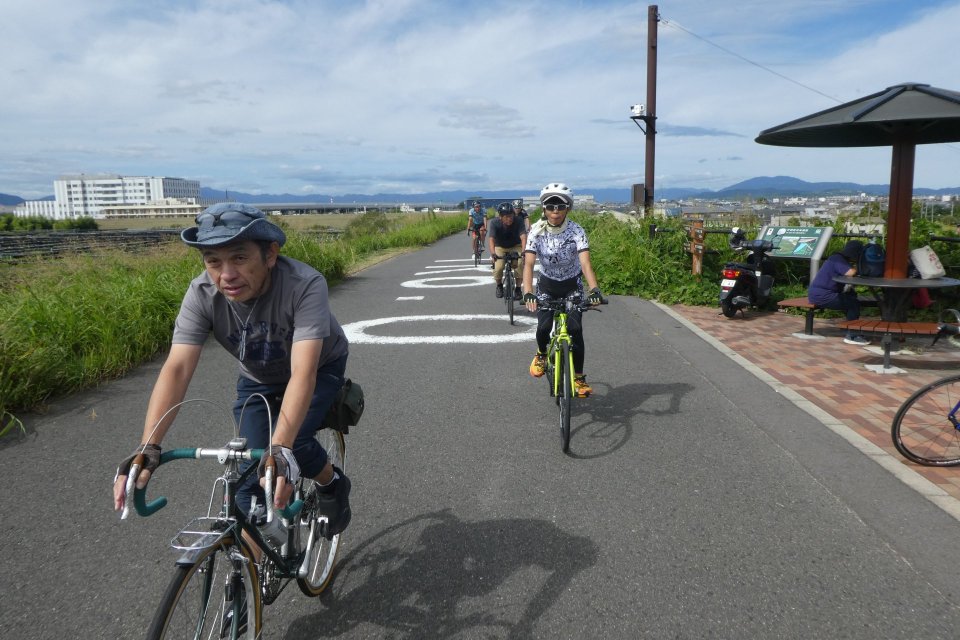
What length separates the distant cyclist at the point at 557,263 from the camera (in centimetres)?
603

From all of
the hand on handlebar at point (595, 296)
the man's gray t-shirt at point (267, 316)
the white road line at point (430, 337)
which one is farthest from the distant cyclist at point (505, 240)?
the man's gray t-shirt at point (267, 316)

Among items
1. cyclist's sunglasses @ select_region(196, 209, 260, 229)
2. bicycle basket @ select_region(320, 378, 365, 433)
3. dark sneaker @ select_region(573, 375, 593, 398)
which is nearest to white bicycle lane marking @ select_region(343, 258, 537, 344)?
dark sneaker @ select_region(573, 375, 593, 398)

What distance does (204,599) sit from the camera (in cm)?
A: 219

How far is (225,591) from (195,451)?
51 centimetres

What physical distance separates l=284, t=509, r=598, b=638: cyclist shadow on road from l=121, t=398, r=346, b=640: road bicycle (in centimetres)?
44

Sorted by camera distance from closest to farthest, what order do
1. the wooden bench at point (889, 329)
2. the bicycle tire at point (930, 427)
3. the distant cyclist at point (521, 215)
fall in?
the bicycle tire at point (930, 427), the wooden bench at point (889, 329), the distant cyclist at point (521, 215)

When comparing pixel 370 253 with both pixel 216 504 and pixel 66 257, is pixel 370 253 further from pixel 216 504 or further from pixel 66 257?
pixel 216 504

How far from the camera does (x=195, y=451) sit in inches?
85.4

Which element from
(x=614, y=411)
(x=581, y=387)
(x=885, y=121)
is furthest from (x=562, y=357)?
(x=885, y=121)

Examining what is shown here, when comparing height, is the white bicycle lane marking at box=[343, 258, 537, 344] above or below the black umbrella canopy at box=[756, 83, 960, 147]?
A: below

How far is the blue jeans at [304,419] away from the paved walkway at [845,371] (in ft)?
11.8

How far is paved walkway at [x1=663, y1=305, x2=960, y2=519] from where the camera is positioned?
4.76 metres

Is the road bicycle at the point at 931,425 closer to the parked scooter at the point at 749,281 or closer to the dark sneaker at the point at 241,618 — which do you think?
the dark sneaker at the point at 241,618

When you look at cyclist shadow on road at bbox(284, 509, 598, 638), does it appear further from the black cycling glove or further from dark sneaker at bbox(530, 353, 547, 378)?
dark sneaker at bbox(530, 353, 547, 378)
